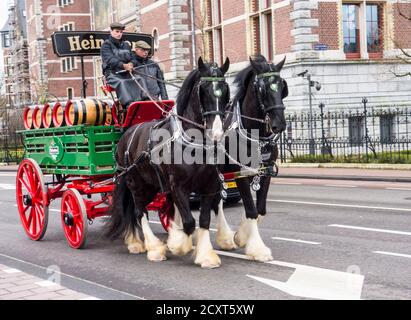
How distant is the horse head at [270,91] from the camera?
768 cm

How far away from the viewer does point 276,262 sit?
318 inches

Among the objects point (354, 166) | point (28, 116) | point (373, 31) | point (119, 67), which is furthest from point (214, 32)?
point (119, 67)

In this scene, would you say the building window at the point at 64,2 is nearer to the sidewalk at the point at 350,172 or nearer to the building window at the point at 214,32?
the building window at the point at 214,32

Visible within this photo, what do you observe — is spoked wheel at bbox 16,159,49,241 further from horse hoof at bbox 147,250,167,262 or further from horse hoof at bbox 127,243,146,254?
horse hoof at bbox 147,250,167,262

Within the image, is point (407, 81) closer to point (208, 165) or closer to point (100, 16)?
point (208, 165)

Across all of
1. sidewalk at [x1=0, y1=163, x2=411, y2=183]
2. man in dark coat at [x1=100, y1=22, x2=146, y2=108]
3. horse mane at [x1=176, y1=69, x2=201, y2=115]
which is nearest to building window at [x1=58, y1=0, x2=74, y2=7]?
sidewalk at [x1=0, y1=163, x2=411, y2=183]

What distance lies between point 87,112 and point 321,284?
15.0 feet

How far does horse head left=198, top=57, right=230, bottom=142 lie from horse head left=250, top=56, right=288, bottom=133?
58 centimetres

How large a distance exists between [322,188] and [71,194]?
9.59 meters

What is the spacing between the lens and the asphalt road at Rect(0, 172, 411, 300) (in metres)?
6.75

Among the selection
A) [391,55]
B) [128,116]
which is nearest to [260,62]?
[128,116]
